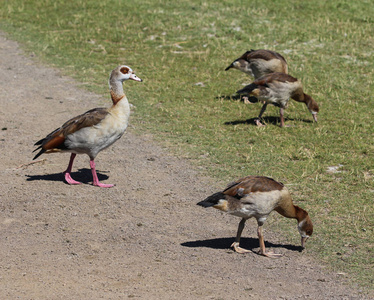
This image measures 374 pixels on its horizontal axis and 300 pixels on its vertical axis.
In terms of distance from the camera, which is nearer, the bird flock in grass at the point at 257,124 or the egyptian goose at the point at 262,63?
the bird flock in grass at the point at 257,124

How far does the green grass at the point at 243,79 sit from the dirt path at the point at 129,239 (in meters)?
0.64

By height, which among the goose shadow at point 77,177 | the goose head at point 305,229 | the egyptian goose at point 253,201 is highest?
the egyptian goose at point 253,201

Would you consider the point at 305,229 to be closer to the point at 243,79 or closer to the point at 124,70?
the point at 124,70

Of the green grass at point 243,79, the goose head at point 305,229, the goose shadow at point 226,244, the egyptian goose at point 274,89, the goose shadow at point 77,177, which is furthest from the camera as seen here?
the egyptian goose at point 274,89

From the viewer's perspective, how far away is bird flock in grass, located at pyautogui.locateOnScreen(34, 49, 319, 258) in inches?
281

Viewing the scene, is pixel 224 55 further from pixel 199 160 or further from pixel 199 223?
pixel 199 223

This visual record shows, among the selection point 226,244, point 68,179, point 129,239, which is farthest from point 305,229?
point 68,179

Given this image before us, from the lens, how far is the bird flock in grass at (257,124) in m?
7.14

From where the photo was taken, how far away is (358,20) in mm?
19469

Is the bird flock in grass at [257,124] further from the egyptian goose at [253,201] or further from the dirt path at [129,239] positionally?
the dirt path at [129,239]

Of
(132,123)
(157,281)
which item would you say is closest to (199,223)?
(157,281)

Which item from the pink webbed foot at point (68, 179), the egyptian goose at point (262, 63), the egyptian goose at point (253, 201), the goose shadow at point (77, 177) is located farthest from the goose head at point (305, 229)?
the egyptian goose at point (262, 63)

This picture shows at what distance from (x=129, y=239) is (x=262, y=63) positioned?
730 centimetres

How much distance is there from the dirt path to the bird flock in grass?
0.45 metres
